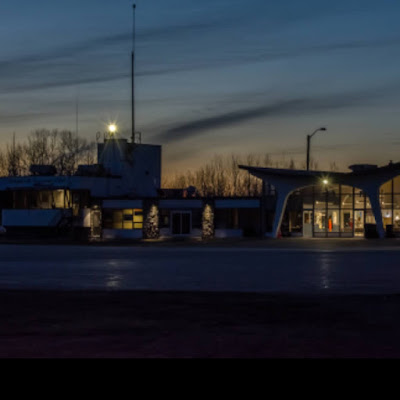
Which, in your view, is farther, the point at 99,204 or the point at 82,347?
the point at 99,204

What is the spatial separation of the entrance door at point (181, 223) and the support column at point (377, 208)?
1382 cm

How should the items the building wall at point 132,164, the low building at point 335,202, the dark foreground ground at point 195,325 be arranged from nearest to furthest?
the dark foreground ground at point 195,325 < the low building at point 335,202 < the building wall at point 132,164

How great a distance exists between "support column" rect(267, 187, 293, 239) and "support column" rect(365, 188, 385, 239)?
230 inches

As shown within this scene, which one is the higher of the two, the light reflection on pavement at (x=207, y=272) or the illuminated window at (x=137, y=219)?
the illuminated window at (x=137, y=219)

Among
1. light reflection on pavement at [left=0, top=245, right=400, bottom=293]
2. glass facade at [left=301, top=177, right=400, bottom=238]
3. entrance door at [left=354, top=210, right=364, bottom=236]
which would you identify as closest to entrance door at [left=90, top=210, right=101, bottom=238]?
glass facade at [left=301, top=177, right=400, bottom=238]

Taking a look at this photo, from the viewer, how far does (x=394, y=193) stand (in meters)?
48.4

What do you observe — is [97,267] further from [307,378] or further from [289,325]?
[307,378]

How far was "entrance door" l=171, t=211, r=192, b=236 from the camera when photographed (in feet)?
167

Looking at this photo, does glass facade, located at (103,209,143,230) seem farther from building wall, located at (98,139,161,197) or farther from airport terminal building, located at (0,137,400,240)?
building wall, located at (98,139,161,197)

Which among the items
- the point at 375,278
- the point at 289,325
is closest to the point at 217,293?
the point at 289,325

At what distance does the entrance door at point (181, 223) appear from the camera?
5094 cm

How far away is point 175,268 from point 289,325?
37.3 feet

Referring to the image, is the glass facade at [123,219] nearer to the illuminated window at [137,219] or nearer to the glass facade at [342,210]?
the illuminated window at [137,219]

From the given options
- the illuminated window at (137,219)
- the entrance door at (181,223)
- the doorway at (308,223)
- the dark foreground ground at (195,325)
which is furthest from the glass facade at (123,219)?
the dark foreground ground at (195,325)
